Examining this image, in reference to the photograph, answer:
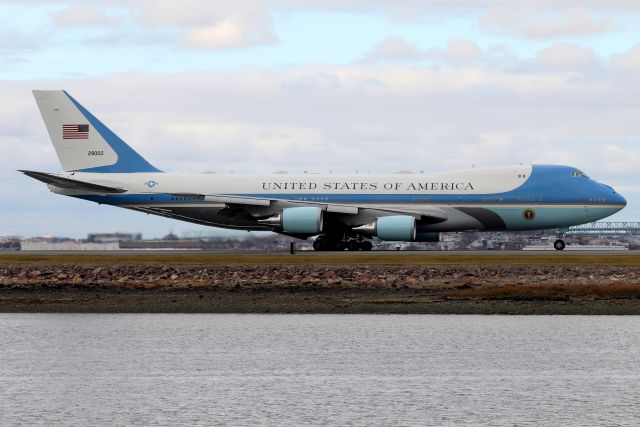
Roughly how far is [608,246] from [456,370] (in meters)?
57.4

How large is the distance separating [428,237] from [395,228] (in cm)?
456

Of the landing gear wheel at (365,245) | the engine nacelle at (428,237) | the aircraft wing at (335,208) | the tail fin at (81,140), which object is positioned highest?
the tail fin at (81,140)

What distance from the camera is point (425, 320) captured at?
35.1 m

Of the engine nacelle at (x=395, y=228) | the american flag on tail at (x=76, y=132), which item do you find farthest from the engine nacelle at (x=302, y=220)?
the american flag on tail at (x=76, y=132)

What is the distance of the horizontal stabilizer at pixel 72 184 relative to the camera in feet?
211

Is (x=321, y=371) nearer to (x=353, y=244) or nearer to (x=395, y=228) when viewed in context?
(x=395, y=228)

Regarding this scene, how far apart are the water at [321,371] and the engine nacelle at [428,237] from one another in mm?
27142

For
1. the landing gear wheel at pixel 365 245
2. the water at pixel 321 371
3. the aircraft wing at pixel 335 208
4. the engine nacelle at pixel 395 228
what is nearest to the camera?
the water at pixel 321 371

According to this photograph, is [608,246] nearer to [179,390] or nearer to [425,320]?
[425,320]

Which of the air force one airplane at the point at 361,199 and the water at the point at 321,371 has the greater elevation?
the air force one airplane at the point at 361,199

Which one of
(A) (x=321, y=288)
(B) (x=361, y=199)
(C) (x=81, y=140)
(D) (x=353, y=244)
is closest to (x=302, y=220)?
(B) (x=361, y=199)

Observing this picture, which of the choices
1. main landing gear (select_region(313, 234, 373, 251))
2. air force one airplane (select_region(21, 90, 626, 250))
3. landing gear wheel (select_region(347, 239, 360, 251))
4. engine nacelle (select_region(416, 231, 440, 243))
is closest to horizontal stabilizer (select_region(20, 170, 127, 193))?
air force one airplane (select_region(21, 90, 626, 250))

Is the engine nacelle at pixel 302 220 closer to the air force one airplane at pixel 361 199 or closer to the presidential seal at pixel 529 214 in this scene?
the air force one airplane at pixel 361 199

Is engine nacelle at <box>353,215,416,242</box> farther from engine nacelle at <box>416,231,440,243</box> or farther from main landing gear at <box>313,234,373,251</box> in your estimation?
main landing gear at <box>313,234,373,251</box>
